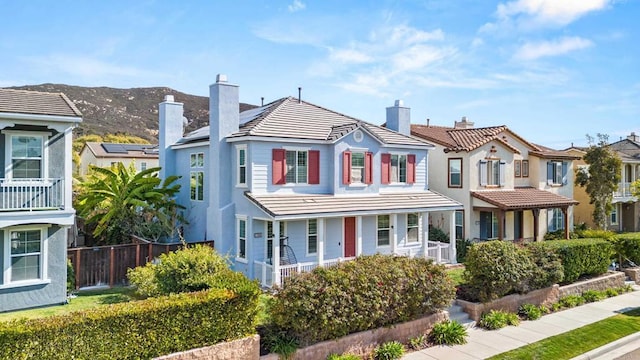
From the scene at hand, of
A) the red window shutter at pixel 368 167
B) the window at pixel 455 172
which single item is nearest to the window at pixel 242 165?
the red window shutter at pixel 368 167

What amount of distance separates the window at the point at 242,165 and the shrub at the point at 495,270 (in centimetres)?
931

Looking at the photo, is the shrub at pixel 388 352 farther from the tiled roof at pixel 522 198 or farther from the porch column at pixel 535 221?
the porch column at pixel 535 221

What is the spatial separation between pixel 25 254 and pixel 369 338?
10919 mm

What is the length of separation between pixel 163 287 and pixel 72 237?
36.5 ft

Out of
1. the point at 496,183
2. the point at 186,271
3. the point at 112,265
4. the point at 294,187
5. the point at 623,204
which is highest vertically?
the point at 496,183

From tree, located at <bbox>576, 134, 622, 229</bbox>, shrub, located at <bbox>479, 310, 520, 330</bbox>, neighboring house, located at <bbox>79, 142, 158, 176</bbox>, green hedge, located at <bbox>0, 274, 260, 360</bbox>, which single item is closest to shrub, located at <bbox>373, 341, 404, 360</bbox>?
green hedge, located at <bbox>0, 274, 260, 360</bbox>

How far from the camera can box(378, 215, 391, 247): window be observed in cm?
2180

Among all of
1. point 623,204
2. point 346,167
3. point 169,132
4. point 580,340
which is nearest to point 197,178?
point 169,132

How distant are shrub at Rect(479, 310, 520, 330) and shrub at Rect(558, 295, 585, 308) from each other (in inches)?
128

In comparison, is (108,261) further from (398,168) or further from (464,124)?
(464,124)

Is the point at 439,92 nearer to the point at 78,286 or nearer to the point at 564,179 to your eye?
the point at 564,179

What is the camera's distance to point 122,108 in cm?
10612

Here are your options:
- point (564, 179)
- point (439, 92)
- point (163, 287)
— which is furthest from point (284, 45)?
point (564, 179)

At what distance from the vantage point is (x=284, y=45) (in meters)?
18.8
